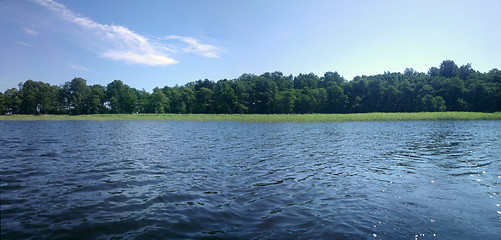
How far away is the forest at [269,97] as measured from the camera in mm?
109875

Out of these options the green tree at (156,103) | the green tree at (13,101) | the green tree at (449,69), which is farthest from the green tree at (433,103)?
the green tree at (13,101)

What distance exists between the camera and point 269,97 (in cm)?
12050

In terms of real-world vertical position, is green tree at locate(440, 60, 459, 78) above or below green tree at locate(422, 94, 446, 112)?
above

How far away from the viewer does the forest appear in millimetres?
109875

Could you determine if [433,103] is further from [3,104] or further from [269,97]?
[3,104]

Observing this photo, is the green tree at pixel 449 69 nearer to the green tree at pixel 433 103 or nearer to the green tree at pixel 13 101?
the green tree at pixel 433 103

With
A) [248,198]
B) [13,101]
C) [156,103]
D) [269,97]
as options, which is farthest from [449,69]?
[13,101]

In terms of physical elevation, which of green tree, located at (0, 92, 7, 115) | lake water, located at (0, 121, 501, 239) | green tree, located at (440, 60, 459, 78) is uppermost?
green tree, located at (440, 60, 459, 78)

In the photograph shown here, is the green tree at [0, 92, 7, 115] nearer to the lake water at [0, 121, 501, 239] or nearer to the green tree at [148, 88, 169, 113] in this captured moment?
the green tree at [148, 88, 169, 113]

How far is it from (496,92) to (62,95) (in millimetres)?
189446

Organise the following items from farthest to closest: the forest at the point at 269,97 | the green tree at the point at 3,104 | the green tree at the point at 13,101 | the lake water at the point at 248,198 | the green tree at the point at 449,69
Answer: the green tree at the point at 449,69
the forest at the point at 269,97
the green tree at the point at 13,101
the green tree at the point at 3,104
the lake water at the point at 248,198

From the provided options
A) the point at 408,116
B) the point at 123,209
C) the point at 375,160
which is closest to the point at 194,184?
the point at 123,209

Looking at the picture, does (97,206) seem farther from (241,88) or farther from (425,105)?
(425,105)

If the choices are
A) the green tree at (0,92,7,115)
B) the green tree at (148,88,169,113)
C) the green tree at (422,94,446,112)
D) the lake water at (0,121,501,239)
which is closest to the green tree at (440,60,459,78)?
the green tree at (422,94,446,112)
